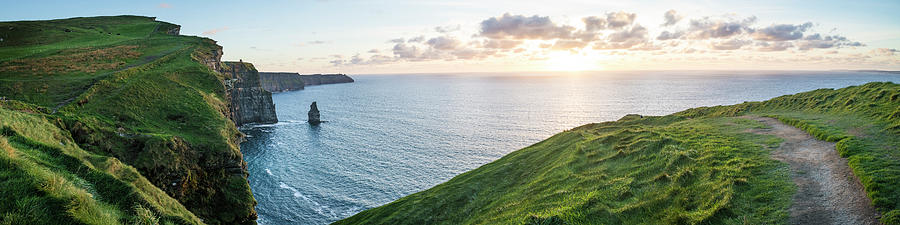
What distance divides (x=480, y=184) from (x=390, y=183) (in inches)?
1056

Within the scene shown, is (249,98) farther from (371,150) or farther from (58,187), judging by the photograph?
(58,187)

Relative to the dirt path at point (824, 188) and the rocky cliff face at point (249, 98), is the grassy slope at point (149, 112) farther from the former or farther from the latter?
the rocky cliff face at point (249, 98)

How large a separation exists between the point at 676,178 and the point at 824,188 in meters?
6.63

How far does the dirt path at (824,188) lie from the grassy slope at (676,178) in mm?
479

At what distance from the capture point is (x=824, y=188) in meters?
18.8

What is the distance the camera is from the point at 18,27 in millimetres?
93625

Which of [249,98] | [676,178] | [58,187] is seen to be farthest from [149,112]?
[249,98]

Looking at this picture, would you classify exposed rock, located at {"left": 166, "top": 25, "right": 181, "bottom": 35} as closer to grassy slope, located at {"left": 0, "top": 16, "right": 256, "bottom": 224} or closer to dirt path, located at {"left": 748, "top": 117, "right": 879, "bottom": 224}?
grassy slope, located at {"left": 0, "top": 16, "right": 256, "bottom": 224}

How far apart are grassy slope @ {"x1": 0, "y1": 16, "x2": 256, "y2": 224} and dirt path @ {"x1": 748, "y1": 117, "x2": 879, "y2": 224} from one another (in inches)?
1163

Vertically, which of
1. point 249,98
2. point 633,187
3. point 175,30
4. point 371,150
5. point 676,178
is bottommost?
point 371,150

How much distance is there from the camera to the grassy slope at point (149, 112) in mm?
32875

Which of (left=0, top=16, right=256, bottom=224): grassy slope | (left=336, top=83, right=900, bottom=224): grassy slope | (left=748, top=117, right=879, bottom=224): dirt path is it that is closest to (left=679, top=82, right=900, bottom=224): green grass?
(left=336, top=83, right=900, bottom=224): grassy slope

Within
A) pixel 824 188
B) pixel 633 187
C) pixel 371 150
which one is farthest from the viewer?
pixel 371 150

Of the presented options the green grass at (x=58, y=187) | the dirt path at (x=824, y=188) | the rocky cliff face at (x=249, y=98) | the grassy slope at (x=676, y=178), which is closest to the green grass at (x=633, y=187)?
the grassy slope at (x=676, y=178)
